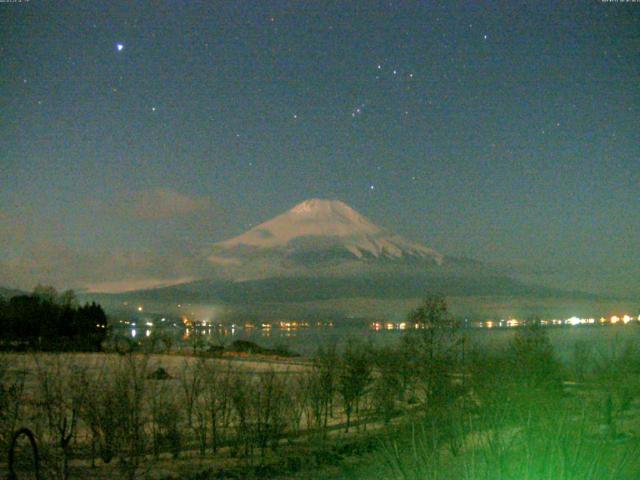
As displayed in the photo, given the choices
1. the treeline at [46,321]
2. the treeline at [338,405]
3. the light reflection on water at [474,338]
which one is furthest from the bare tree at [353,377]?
the treeline at [46,321]

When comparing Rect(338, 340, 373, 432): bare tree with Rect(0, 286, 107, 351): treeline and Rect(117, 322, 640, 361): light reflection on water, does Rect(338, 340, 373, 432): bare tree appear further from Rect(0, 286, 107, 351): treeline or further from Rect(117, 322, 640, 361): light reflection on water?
Rect(0, 286, 107, 351): treeline

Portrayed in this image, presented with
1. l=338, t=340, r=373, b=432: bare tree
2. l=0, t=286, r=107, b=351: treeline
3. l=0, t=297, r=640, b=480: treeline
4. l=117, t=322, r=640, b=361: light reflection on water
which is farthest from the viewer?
l=0, t=286, r=107, b=351: treeline

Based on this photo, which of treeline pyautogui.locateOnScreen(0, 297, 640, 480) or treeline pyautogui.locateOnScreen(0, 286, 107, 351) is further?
treeline pyautogui.locateOnScreen(0, 286, 107, 351)

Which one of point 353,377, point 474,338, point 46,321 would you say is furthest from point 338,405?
point 46,321

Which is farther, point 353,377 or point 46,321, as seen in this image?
point 46,321

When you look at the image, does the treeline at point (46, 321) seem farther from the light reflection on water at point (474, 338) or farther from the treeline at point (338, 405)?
the treeline at point (338, 405)

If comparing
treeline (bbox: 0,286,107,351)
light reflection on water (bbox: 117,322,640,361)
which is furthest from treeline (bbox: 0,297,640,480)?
treeline (bbox: 0,286,107,351)

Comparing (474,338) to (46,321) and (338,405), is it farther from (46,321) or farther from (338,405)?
(46,321)

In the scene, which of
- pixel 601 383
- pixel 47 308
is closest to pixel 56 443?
pixel 601 383

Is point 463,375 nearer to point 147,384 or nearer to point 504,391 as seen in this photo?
point 504,391

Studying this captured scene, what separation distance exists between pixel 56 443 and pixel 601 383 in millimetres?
11960

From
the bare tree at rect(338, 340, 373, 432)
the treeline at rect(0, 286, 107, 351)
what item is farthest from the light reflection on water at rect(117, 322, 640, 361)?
the treeline at rect(0, 286, 107, 351)

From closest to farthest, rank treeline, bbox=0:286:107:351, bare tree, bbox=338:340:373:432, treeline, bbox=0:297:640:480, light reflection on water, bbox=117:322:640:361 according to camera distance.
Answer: treeline, bbox=0:297:640:480
bare tree, bbox=338:340:373:432
light reflection on water, bbox=117:322:640:361
treeline, bbox=0:286:107:351

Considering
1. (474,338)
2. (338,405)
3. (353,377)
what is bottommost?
(338,405)
